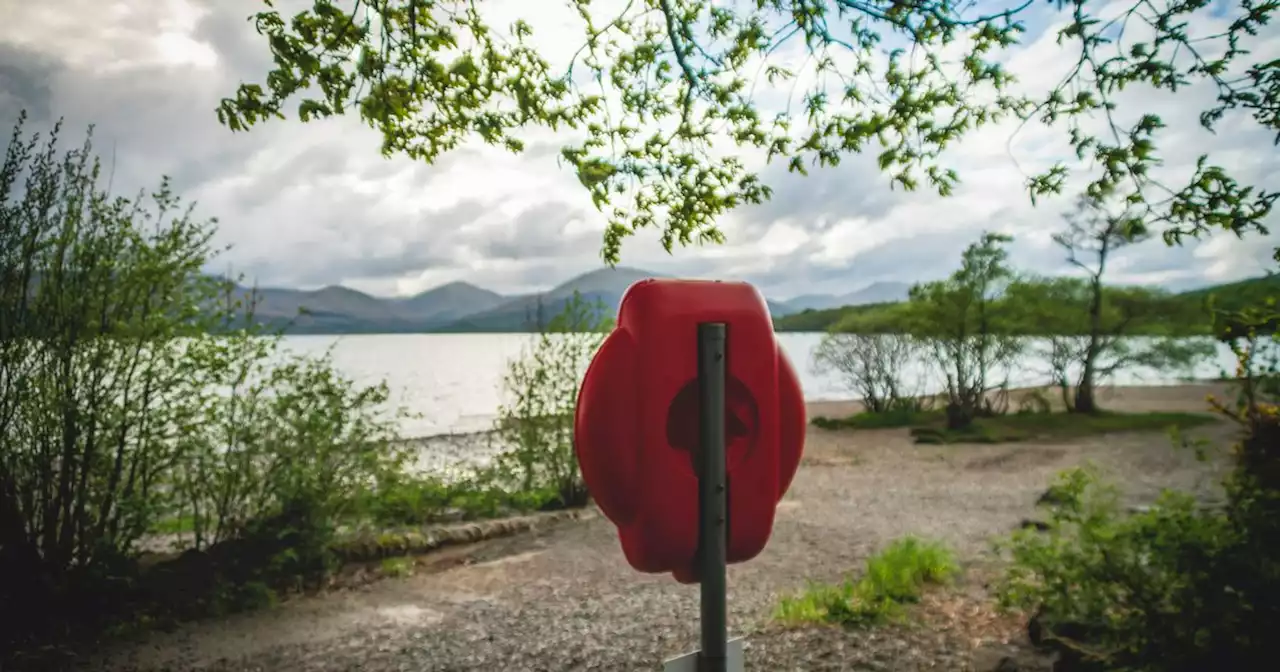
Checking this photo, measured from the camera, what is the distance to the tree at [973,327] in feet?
59.1

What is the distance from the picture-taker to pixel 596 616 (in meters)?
5.30

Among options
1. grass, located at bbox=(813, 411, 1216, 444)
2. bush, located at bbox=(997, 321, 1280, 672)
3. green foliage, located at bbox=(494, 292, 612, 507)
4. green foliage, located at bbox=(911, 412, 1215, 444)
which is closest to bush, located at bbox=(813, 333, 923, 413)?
grass, located at bbox=(813, 411, 1216, 444)

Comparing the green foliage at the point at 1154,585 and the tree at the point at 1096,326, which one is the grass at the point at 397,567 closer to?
the green foliage at the point at 1154,585

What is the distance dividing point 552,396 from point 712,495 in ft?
24.2

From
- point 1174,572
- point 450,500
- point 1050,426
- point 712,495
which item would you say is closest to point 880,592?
point 1174,572

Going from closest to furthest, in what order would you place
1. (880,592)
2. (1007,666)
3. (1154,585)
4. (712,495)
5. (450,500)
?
(712,495) < (1154,585) < (1007,666) < (880,592) < (450,500)

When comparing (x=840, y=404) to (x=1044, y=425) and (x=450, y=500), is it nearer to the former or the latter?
(x=1044, y=425)

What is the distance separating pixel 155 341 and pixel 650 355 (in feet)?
16.5

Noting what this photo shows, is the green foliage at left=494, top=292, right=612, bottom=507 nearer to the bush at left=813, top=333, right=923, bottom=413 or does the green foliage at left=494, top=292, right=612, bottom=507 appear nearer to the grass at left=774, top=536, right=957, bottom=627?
the grass at left=774, top=536, right=957, bottom=627

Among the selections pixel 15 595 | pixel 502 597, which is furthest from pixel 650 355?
pixel 15 595

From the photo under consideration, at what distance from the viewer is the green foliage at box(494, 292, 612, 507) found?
900 cm

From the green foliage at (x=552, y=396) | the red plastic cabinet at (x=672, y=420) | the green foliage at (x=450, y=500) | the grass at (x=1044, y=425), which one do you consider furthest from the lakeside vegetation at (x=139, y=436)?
the grass at (x=1044, y=425)

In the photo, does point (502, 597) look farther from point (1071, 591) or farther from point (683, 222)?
point (1071, 591)

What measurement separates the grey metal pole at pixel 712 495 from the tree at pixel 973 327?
1754cm
